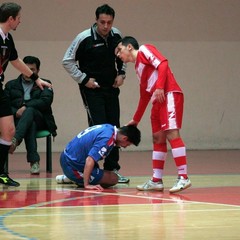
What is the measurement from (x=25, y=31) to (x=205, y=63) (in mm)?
3032

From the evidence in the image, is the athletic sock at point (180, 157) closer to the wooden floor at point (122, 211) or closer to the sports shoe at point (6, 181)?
the wooden floor at point (122, 211)

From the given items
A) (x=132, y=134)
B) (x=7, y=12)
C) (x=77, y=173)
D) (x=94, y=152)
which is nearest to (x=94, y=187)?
(x=94, y=152)

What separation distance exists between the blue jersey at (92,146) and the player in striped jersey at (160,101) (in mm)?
264

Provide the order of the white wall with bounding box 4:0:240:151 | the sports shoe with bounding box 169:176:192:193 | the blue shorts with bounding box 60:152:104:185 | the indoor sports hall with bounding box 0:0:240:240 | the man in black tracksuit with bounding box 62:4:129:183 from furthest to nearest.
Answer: the white wall with bounding box 4:0:240:151, the indoor sports hall with bounding box 0:0:240:240, the man in black tracksuit with bounding box 62:4:129:183, the blue shorts with bounding box 60:152:104:185, the sports shoe with bounding box 169:176:192:193

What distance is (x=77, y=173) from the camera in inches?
259

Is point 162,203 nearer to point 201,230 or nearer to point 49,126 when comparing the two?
point 201,230

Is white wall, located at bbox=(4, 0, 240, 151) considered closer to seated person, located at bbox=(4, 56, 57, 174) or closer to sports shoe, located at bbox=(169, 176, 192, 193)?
seated person, located at bbox=(4, 56, 57, 174)

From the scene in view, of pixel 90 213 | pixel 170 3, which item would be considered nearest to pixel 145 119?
pixel 170 3

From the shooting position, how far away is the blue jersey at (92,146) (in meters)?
6.24

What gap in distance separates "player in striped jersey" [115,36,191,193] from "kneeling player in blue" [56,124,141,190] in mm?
205

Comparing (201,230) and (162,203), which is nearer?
(201,230)

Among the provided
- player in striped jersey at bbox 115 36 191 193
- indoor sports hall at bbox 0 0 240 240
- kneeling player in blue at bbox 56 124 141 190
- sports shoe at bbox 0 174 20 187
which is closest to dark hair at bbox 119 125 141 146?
kneeling player in blue at bbox 56 124 141 190

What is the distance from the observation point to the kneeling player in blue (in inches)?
246

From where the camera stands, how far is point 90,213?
4762 mm
